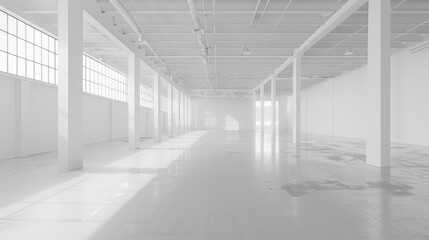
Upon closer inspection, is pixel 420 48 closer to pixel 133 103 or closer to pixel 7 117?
pixel 133 103

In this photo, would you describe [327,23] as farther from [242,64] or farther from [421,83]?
[242,64]

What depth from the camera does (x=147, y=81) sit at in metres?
48.0

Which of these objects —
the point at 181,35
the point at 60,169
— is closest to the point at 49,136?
the point at 60,169

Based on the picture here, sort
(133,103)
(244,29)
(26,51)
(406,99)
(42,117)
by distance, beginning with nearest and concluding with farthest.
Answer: (26,51), (42,117), (244,29), (133,103), (406,99)

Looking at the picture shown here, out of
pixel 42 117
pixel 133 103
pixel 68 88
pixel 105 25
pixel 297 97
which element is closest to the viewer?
pixel 68 88

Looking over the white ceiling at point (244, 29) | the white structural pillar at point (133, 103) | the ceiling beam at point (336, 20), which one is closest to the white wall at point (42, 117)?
the white ceiling at point (244, 29)

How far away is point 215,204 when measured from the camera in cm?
771

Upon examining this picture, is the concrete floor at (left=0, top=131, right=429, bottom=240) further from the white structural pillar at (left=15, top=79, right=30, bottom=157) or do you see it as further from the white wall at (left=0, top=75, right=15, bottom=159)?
the white structural pillar at (left=15, top=79, right=30, bottom=157)

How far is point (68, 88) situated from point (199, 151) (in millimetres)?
10307

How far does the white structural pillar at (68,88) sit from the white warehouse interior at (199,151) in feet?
0.19

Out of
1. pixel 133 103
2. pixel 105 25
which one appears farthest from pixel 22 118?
pixel 133 103

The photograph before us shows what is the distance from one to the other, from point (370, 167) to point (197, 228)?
35.6ft

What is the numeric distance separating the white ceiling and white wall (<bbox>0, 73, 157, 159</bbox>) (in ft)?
14.0

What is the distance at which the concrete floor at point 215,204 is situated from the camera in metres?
5.84
